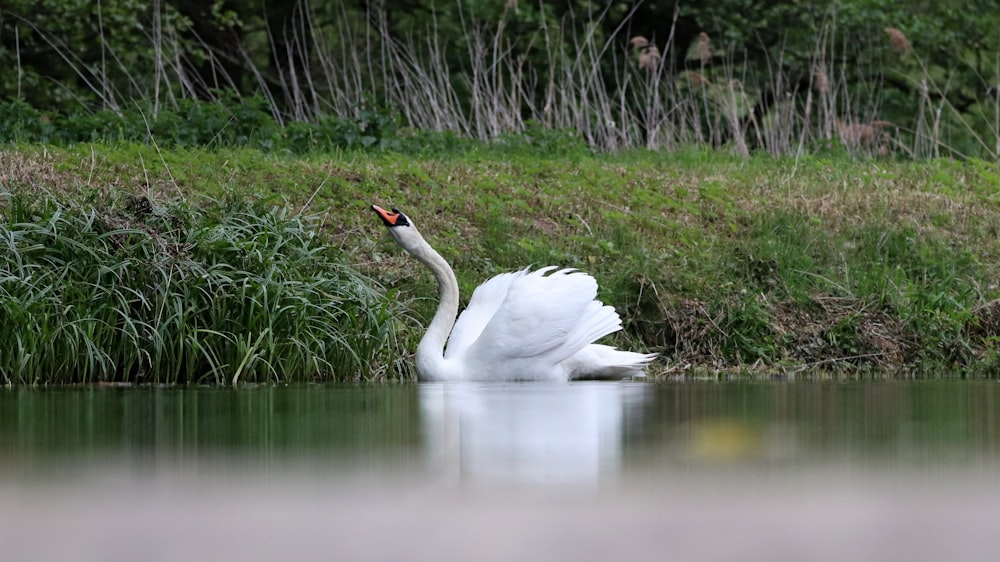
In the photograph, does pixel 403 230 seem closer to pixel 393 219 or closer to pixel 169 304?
pixel 393 219

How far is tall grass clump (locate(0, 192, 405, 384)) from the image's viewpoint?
8.59 m

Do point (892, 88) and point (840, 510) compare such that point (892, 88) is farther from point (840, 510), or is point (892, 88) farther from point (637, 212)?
point (840, 510)

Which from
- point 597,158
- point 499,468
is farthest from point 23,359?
point 597,158

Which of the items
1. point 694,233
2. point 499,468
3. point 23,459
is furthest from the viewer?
point 694,233

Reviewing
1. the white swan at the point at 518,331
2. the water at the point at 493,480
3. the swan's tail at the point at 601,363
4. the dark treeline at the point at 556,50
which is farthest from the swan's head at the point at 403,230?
the dark treeline at the point at 556,50

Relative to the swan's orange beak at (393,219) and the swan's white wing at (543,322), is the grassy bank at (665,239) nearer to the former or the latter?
the swan's orange beak at (393,219)

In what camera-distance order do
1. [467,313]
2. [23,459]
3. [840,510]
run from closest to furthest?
[840,510], [23,459], [467,313]

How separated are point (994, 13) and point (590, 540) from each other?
26.2 metres

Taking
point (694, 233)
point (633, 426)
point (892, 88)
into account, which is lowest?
point (633, 426)

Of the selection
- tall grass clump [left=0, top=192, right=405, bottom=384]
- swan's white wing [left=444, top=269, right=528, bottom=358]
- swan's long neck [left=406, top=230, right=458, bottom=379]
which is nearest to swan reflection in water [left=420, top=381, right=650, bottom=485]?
swan's long neck [left=406, top=230, right=458, bottom=379]

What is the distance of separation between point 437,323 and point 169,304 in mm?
1588

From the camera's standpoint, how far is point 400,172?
13.7 meters

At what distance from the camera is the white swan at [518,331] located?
876 cm

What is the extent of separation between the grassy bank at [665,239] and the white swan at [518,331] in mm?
546
